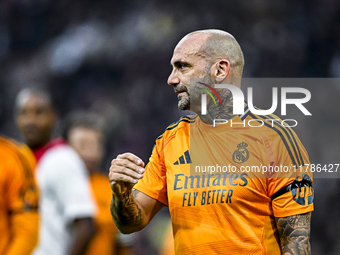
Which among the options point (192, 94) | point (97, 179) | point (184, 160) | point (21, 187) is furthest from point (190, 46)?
point (97, 179)

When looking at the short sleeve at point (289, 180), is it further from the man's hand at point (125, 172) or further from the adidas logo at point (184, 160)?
the man's hand at point (125, 172)

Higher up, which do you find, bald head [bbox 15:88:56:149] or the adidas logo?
bald head [bbox 15:88:56:149]

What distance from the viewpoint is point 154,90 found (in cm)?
1153

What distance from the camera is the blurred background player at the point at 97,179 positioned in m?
4.61

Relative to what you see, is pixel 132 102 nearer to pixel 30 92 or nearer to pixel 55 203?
pixel 30 92

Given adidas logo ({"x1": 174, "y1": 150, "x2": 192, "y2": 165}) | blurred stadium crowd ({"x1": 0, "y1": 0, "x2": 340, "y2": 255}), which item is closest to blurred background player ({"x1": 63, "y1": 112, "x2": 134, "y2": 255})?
adidas logo ({"x1": 174, "y1": 150, "x2": 192, "y2": 165})

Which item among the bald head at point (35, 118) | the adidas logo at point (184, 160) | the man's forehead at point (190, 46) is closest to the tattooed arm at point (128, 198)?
the adidas logo at point (184, 160)

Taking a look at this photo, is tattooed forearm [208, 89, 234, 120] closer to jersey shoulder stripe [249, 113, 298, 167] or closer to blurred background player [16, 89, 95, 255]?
jersey shoulder stripe [249, 113, 298, 167]

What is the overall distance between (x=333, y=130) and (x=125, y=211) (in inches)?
336

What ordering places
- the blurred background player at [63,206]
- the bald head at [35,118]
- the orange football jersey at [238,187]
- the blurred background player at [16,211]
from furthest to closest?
the bald head at [35,118], the blurred background player at [63,206], the blurred background player at [16,211], the orange football jersey at [238,187]

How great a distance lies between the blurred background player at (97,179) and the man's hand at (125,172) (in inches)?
91.2

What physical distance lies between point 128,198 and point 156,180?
0.99 ft

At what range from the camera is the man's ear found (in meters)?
2.63

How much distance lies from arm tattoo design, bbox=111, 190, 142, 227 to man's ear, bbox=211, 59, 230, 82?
0.83m
